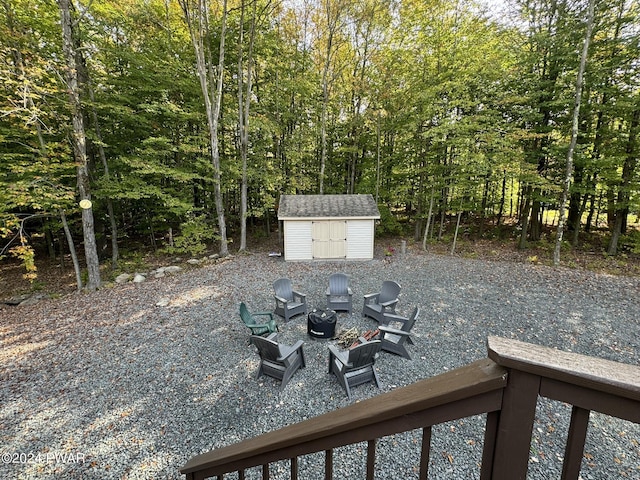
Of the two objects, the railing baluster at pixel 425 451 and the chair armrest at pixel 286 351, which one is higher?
the railing baluster at pixel 425 451

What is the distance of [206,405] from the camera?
14.0 feet

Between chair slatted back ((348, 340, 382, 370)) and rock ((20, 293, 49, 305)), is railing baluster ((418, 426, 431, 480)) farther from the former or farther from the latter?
rock ((20, 293, 49, 305))

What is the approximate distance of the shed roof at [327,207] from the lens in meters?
11.7

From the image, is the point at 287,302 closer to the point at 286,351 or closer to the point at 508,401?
the point at 286,351

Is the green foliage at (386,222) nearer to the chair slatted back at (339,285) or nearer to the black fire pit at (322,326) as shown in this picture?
the chair slatted back at (339,285)

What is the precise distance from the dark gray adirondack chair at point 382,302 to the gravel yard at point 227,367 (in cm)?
25

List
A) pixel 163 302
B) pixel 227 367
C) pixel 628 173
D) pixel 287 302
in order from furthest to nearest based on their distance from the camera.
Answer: pixel 628 173
pixel 163 302
pixel 287 302
pixel 227 367

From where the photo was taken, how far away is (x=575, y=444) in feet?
2.41

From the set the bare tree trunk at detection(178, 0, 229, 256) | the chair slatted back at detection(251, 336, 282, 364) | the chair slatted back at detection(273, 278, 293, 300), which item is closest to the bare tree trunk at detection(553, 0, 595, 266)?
→ the chair slatted back at detection(273, 278, 293, 300)

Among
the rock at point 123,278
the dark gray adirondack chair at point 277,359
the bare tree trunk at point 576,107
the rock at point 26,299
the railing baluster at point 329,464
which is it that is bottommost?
the rock at point 26,299

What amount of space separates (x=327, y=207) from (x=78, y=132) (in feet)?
28.1

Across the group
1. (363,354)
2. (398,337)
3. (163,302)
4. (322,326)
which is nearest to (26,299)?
(163,302)

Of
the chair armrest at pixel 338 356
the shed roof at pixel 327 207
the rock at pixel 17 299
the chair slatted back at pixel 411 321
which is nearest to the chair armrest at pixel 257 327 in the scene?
the chair armrest at pixel 338 356

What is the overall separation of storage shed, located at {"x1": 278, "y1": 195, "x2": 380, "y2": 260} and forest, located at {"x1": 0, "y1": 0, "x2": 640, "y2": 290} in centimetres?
289
